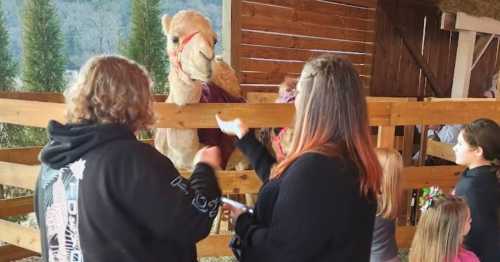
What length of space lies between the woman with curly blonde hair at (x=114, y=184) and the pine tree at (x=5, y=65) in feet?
13.2

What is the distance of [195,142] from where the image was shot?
260cm

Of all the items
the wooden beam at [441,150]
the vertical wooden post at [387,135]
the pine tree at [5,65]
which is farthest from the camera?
the pine tree at [5,65]

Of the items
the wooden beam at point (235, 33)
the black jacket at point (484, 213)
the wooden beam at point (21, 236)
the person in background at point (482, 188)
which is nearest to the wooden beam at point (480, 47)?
the wooden beam at point (235, 33)

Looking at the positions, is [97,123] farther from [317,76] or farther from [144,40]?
[144,40]

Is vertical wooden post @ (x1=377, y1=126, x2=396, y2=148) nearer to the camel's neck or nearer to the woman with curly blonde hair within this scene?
the camel's neck

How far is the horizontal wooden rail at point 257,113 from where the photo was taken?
2406 mm

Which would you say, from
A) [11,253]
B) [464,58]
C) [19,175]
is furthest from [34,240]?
[464,58]

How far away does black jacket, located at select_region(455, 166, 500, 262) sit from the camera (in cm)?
202

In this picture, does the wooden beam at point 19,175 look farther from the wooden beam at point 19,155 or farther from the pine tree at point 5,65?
the pine tree at point 5,65

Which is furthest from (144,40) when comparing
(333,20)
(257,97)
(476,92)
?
(476,92)

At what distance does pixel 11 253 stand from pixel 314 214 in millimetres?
3244

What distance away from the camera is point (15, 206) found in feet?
10.9

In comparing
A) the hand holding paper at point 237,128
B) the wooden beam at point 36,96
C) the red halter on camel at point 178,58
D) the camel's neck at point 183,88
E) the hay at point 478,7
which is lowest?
the wooden beam at point 36,96

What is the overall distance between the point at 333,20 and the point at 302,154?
19.4ft
